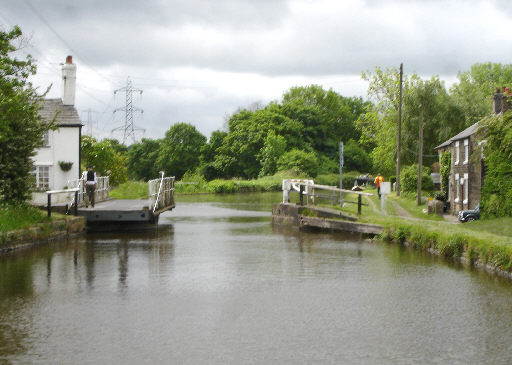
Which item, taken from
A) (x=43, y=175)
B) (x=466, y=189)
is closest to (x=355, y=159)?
(x=466, y=189)

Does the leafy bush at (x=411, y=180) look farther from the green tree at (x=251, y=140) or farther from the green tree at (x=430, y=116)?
the green tree at (x=251, y=140)

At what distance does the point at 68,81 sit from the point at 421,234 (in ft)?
89.8

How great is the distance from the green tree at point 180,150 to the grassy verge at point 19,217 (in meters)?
81.4

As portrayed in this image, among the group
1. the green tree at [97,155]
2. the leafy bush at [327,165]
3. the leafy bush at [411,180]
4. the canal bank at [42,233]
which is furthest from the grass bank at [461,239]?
the leafy bush at [327,165]

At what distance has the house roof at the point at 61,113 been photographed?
38469mm

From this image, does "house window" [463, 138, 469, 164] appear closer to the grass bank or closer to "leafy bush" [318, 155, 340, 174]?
the grass bank

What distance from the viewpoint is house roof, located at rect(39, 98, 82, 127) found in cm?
3847

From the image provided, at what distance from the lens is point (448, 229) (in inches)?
765

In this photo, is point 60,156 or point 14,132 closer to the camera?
point 14,132

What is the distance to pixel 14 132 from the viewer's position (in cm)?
2197

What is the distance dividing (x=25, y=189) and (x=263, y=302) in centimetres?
1329

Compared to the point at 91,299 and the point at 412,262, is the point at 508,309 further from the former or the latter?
the point at 91,299

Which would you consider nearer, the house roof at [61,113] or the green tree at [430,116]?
the house roof at [61,113]

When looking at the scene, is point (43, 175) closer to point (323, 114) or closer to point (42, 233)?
point (42, 233)
